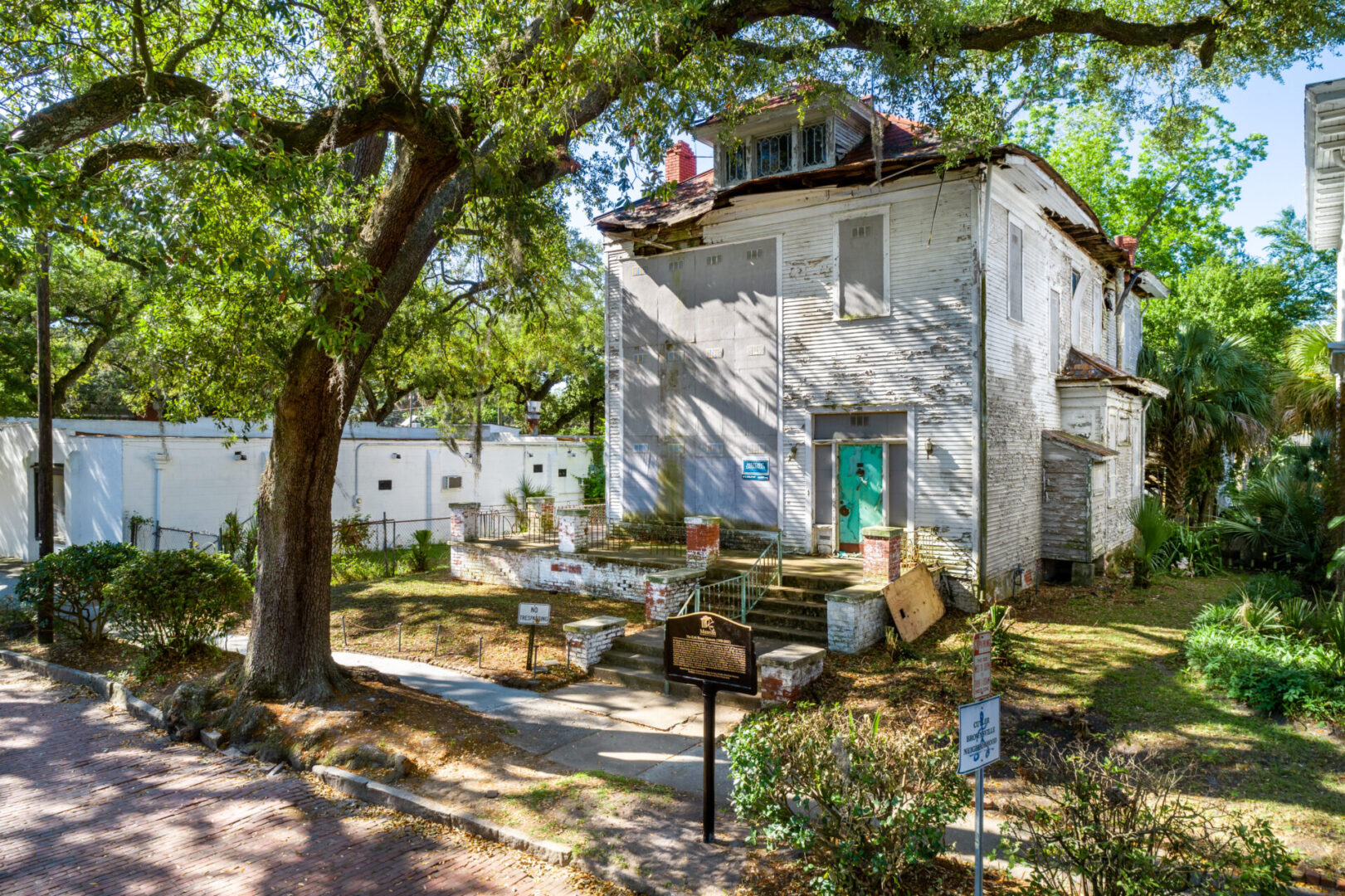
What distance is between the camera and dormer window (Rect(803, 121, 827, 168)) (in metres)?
15.0

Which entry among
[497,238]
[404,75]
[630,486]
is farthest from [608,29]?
[630,486]

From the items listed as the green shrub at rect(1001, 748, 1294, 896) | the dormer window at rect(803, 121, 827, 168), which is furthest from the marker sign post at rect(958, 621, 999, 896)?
the dormer window at rect(803, 121, 827, 168)

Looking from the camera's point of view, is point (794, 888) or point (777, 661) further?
point (777, 661)

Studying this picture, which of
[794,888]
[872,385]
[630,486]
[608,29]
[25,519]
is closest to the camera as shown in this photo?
[794,888]

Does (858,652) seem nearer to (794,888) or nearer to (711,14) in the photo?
(794,888)

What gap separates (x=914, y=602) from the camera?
12156 mm

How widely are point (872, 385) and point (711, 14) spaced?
716 centimetres

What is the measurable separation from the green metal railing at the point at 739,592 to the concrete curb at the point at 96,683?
696 cm

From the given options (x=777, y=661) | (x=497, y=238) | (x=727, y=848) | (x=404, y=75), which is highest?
(x=404, y=75)

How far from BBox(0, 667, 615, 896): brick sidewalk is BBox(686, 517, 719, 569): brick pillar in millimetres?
7592

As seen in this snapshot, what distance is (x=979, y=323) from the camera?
13.2 meters

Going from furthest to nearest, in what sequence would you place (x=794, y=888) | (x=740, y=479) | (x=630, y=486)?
(x=630, y=486), (x=740, y=479), (x=794, y=888)

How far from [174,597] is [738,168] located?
12.4 m

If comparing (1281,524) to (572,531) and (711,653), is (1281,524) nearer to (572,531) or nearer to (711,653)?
(572,531)
